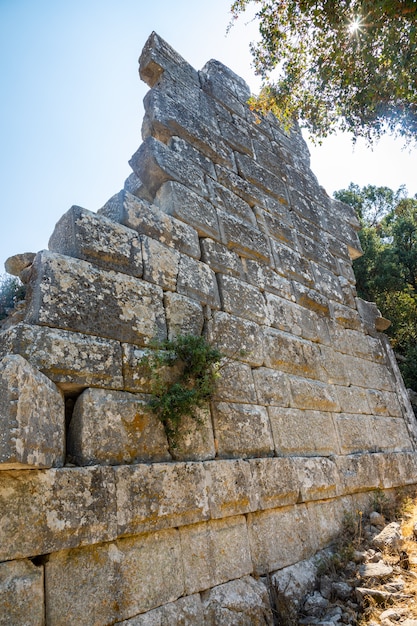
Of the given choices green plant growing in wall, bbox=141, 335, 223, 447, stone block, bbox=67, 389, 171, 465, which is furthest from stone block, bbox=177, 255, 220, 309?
stone block, bbox=67, 389, 171, 465

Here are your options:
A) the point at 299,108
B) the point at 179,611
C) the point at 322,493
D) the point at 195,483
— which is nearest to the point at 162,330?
the point at 195,483

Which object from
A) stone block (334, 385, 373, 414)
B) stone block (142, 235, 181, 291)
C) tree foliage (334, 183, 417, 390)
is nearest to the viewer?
stone block (142, 235, 181, 291)

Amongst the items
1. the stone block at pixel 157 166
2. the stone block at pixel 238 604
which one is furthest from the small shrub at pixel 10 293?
the stone block at pixel 238 604

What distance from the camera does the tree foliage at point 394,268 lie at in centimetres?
1218

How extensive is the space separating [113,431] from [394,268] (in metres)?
13.4

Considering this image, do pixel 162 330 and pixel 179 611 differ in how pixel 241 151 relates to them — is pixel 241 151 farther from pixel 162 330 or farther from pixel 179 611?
pixel 179 611

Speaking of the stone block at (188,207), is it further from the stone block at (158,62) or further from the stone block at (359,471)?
the stone block at (359,471)

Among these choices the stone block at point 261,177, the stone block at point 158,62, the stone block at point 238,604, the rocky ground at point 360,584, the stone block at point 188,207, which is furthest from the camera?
the stone block at point 261,177

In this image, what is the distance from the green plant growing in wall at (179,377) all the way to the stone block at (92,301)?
0.50ft

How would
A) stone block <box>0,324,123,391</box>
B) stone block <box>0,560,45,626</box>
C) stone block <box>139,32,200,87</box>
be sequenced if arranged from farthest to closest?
1. stone block <box>139,32,200,87</box>
2. stone block <box>0,324,123,391</box>
3. stone block <box>0,560,45,626</box>

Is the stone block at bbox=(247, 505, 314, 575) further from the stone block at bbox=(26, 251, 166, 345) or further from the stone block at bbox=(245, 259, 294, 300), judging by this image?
the stone block at bbox=(245, 259, 294, 300)

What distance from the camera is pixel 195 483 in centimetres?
268

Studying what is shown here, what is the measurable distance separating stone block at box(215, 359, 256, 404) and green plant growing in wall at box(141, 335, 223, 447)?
11 centimetres

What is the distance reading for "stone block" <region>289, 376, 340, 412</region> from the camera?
3969 millimetres
